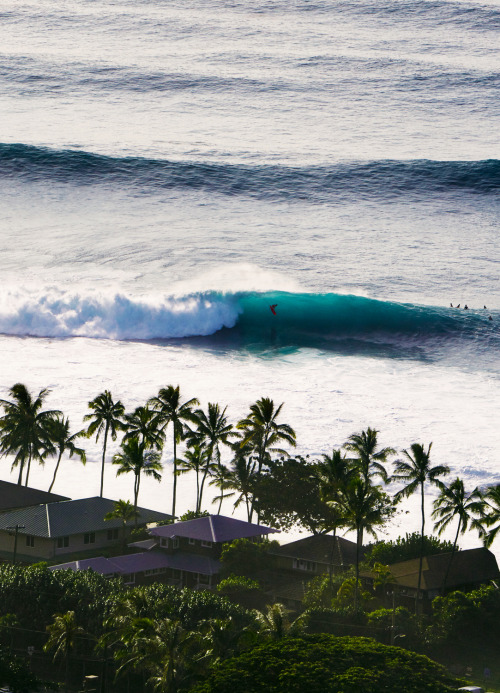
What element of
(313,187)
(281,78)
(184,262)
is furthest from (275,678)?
(281,78)

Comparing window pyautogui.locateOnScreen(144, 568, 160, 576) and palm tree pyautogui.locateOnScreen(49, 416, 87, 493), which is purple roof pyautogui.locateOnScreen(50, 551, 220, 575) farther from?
palm tree pyautogui.locateOnScreen(49, 416, 87, 493)

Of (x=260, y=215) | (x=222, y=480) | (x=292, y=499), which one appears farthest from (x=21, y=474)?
(x=260, y=215)

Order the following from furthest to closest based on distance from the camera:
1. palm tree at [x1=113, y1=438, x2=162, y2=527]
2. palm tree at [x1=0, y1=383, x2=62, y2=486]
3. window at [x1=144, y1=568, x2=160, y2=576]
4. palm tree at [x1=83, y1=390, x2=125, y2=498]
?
1. palm tree at [x1=83, y1=390, x2=125, y2=498]
2. palm tree at [x1=0, y1=383, x2=62, y2=486]
3. palm tree at [x1=113, y1=438, x2=162, y2=527]
4. window at [x1=144, y1=568, x2=160, y2=576]

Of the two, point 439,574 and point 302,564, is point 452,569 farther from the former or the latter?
point 302,564

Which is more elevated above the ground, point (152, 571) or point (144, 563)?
point (144, 563)

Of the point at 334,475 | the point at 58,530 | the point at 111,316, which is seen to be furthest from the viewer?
the point at 111,316

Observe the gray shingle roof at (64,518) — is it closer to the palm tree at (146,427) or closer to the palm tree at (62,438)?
the palm tree at (146,427)

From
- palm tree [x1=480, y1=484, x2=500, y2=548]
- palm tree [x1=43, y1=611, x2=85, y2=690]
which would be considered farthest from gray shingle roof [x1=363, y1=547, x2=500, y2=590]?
palm tree [x1=43, y1=611, x2=85, y2=690]

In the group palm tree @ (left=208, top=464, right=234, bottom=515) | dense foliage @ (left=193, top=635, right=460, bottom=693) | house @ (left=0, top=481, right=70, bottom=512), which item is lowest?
dense foliage @ (left=193, top=635, right=460, bottom=693)
